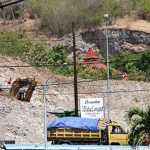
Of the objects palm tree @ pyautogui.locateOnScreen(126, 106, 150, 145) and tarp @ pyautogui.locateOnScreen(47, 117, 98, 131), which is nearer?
palm tree @ pyautogui.locateOnScreen(126, 106, 150, 145)

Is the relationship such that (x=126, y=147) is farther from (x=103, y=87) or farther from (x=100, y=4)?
(x=100, y=4)

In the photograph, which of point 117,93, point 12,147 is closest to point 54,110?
point 117,93

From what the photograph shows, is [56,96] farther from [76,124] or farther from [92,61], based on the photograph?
[76,124]

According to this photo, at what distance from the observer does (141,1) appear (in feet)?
389

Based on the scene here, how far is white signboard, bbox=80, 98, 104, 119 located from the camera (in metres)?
52.8

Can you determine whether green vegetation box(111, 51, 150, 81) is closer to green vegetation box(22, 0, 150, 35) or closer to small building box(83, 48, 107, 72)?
small building box(83, 48, 107, 72)

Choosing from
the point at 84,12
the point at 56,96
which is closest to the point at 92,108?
the point at 56,96

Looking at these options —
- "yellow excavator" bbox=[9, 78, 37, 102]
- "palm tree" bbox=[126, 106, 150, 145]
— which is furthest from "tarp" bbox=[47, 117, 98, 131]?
"yellow excavator" bbox=[9, 78, 37, 102]

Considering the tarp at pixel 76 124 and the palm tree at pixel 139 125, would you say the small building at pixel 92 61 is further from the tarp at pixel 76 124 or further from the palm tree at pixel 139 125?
the palm tree at pixel 139 125

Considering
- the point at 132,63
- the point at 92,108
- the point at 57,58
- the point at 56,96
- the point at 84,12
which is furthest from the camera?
the point at 84,12

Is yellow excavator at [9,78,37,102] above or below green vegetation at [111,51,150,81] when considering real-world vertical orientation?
below

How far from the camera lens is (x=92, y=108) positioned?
53125 mm

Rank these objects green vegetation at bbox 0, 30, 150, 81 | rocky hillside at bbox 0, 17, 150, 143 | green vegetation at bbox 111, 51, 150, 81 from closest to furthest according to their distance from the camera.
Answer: rocky hillside at bbox 0, 17, 150, 143
green vegetation at bbox 0, 30, 150, 81
green vegetation at bbox 111, 51, 150, 81

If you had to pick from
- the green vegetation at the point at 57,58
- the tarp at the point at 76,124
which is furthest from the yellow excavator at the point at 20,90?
the green vegetation at the point at 57,58
